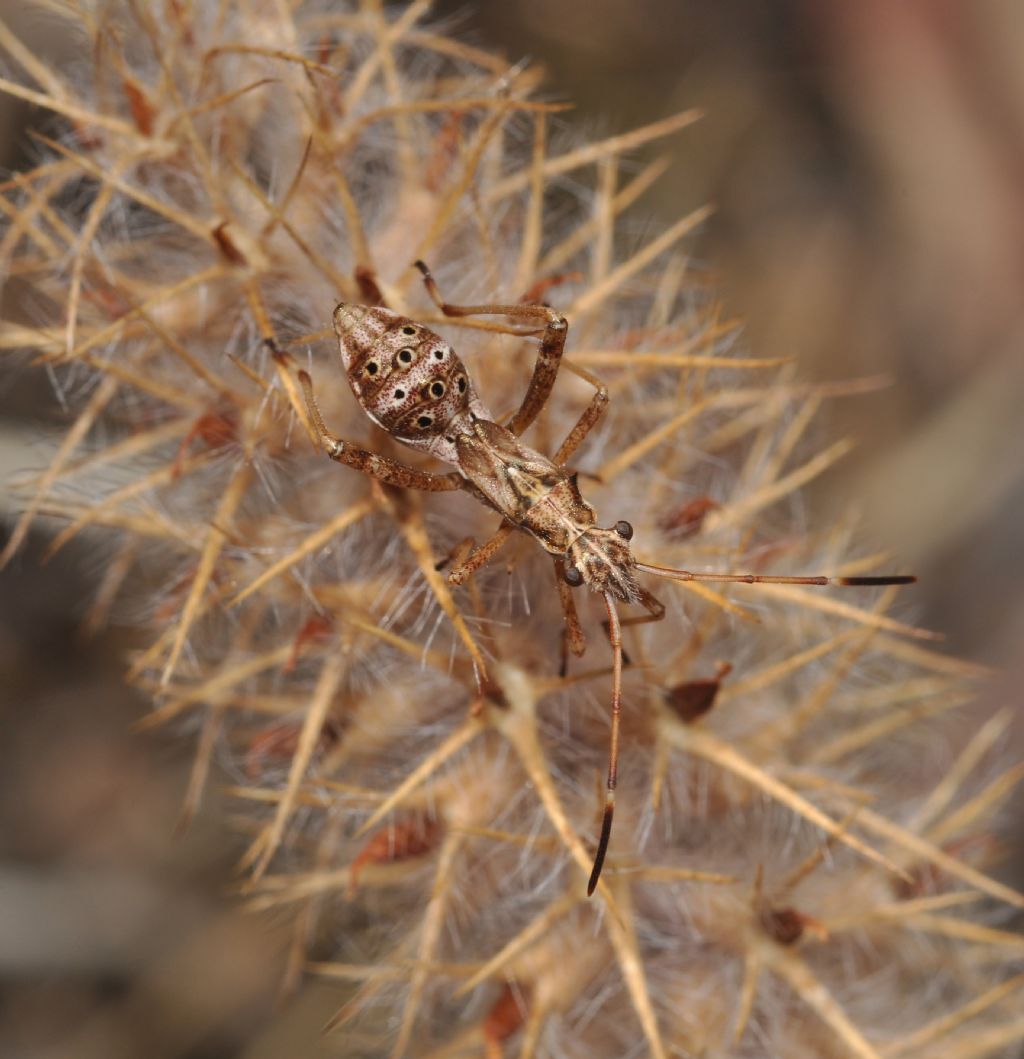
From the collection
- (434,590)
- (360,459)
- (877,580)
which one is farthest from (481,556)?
(877,580)

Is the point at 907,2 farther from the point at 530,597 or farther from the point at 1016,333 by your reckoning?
the point at 530,597

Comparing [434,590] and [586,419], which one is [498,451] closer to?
[586,419]

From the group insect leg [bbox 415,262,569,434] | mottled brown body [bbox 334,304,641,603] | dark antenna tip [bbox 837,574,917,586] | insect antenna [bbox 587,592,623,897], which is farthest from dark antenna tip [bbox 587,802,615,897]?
insect leg [bbox 415,262,569,434]

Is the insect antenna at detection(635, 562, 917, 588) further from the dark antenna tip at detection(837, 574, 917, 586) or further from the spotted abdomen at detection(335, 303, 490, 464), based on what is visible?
the spotted abdomen at detection(335, 303, 490, 464)

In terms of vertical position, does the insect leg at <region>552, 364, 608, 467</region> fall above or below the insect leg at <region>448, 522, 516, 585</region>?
above

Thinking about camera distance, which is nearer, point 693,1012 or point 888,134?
point 693,1012

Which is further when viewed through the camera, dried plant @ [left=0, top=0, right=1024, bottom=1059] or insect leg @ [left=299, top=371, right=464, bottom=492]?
dried plant @ [left=0, top=0, right=1024, bottom=1059]

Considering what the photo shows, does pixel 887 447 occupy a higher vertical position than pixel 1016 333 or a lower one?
lower

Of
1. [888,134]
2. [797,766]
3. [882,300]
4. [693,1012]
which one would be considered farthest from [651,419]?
[888,134]
